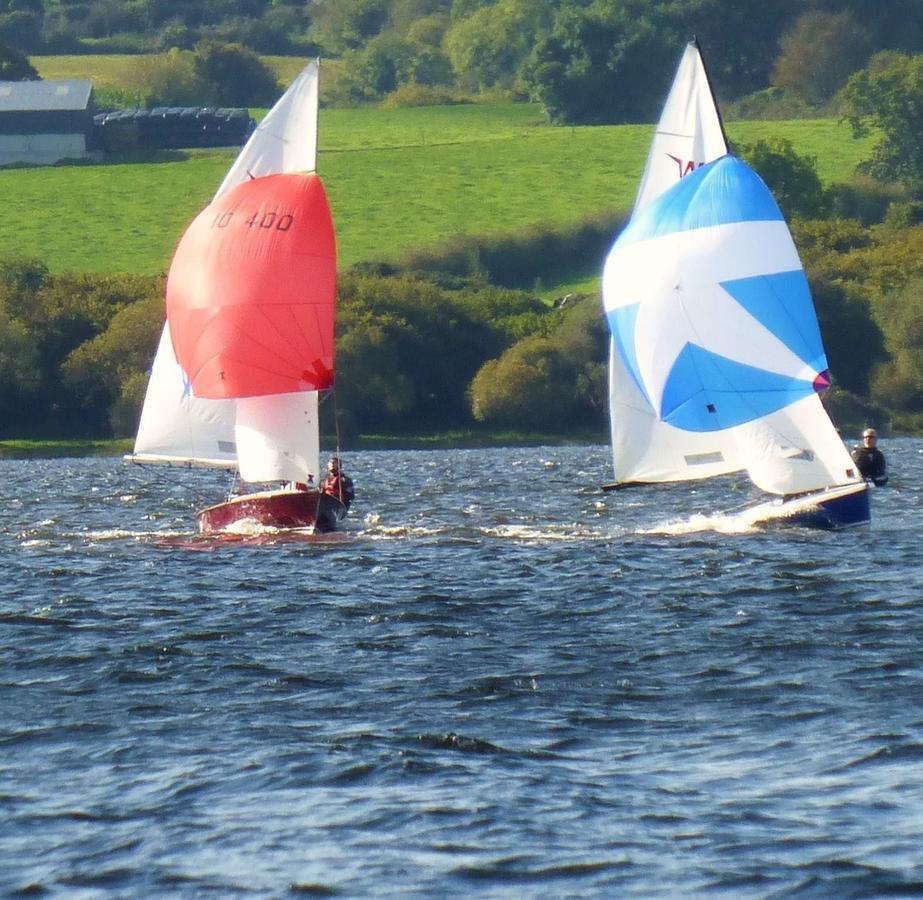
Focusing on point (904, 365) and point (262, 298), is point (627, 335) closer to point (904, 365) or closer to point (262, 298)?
point (262, 298)

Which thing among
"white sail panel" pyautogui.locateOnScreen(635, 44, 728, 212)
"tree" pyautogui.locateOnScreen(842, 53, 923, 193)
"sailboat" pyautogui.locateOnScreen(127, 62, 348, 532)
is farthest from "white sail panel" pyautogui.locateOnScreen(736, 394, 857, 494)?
"tree" pyautogui.locateOnScreen(842, 53, 923, 193)

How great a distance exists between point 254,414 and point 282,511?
1965 mm

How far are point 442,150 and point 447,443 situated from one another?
53.1 m

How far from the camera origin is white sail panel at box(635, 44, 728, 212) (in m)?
37.5

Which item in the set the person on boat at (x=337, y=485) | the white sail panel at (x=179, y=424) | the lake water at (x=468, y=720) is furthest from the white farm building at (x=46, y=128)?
the lake water at (x=468, y=720)

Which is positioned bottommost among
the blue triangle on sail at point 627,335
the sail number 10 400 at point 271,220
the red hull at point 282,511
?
the red hull at point 282,511

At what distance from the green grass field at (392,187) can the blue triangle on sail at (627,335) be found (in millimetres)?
78160

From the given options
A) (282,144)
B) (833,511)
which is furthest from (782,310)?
(282,144)

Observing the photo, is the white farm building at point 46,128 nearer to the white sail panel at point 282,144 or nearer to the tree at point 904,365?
the tree at point 904,365

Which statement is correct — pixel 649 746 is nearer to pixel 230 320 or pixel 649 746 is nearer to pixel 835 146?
pixel 230 320

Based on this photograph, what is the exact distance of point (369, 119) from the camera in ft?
528

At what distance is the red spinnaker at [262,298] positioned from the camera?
3772cm

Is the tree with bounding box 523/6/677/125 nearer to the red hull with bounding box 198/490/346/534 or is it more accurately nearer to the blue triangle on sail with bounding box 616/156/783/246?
the red hull with bounding box 198/490/346/534

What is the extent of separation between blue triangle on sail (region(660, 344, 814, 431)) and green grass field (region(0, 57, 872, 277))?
78928 mm
